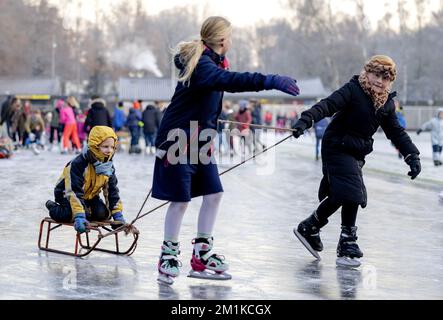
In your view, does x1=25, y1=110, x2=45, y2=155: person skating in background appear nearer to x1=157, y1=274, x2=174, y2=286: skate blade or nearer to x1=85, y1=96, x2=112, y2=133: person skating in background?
x1=85, y1=96, x2=112, y2=133: person skating in background

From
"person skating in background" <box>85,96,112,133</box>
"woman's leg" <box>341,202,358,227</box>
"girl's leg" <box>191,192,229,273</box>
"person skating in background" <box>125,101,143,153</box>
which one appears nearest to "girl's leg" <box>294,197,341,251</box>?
"woman's leg" <box>341,202,358,227</box>

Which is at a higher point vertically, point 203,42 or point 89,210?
point 203,42

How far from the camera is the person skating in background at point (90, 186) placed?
25.6 feet

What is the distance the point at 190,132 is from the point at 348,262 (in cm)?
181

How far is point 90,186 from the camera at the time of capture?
7992 mm

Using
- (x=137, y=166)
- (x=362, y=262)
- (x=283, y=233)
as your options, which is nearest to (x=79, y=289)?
(x=362, y=262)

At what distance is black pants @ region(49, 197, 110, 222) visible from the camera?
7.96 meters

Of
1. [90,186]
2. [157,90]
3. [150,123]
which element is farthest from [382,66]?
[157,90]

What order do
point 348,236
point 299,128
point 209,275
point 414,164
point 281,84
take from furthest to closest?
point 414,164 < point 348,236 < point 299,128 < point 209,275 < point 281,84

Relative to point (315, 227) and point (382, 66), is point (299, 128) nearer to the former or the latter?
point (382, 66)

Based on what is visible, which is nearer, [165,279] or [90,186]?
[165,279]

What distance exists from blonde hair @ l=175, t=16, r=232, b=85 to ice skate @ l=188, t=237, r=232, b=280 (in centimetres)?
119

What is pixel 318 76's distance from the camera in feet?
299
